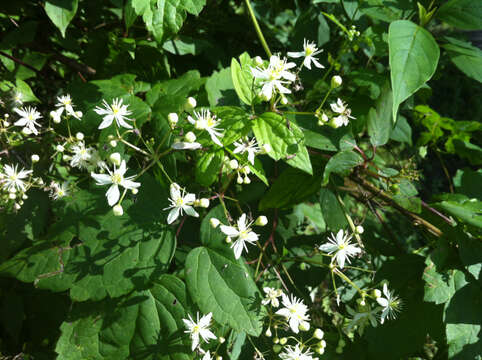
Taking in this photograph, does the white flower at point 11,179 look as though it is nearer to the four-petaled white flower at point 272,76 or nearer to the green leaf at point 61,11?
the green leaf at point 61,11

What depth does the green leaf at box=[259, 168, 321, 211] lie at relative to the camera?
5.10ft

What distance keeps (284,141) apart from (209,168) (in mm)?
281

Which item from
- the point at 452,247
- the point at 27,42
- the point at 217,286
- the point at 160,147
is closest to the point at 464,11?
the point at 452,247

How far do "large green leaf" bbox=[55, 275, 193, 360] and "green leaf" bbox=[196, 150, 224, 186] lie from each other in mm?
444

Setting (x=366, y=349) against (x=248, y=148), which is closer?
(x=248, y=148)

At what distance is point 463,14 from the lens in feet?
4.66

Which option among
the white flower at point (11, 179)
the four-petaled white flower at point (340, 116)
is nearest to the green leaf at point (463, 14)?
the four-petaled white flower at point (340, 116)

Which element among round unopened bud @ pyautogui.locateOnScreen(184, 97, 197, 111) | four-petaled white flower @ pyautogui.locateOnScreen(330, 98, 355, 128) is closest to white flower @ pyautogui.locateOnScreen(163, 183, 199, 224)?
round unopened bud @ pyautogui.locateOnScreen(184, 97, 197, 111)

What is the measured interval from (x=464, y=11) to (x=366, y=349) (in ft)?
4.88

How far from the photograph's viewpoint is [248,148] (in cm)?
129

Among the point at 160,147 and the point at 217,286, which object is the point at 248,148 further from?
the point at 217,286

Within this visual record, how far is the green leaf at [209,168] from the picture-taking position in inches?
51.3

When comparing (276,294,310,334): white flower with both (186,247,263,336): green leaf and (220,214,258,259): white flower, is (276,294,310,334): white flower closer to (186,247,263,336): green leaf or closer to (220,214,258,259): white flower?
(186,247,263,336): green leaf

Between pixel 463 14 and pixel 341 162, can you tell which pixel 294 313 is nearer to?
pixel 341 162
